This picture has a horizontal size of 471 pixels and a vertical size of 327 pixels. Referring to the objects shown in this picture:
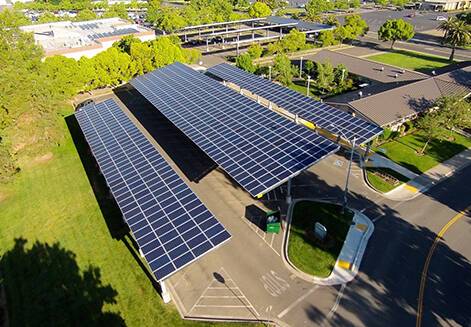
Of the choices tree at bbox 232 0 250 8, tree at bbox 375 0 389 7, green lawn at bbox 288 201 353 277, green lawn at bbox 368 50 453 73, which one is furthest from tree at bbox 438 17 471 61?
tree at bbox 232 0 250 8

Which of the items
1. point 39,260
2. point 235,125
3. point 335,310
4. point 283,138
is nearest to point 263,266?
point 335,310

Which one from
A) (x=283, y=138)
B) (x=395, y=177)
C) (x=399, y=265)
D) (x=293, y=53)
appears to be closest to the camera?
(x=399, y=265)

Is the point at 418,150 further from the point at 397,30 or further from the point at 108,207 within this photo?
the point at 397,30

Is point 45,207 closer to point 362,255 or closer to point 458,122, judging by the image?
point 362,255

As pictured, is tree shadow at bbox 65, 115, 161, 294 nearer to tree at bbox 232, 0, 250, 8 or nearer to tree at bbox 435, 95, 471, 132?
tree at bbox 435, 95, 471, 132

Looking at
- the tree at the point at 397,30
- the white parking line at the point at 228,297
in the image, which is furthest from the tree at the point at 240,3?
the white parking line at the point at 228,297

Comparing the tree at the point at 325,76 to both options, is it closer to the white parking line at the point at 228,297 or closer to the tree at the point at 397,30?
the tree at the point at 397,30
